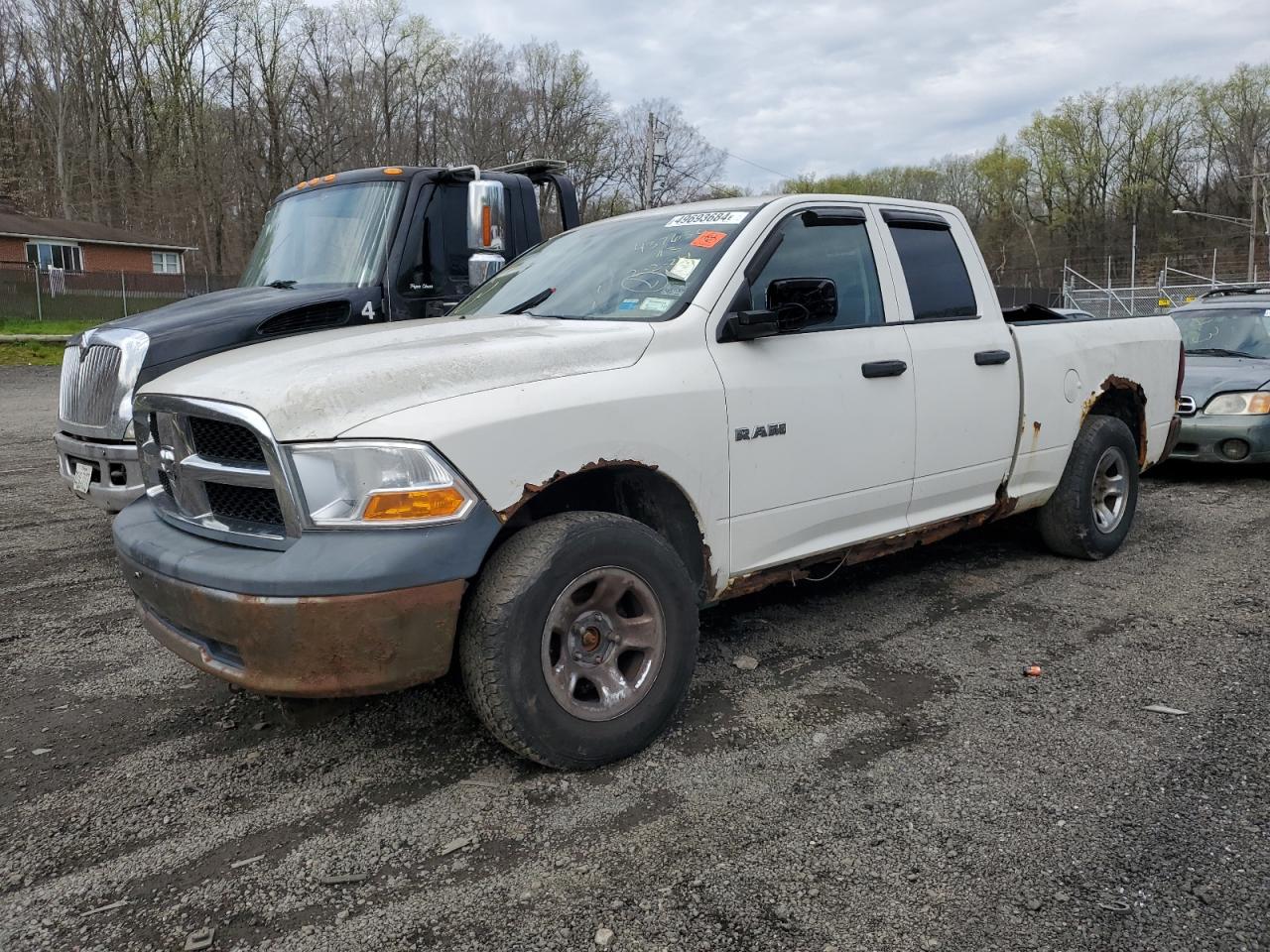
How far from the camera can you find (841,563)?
4.16m

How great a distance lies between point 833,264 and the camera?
410cm

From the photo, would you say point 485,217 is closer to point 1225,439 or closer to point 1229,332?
point 1225,439

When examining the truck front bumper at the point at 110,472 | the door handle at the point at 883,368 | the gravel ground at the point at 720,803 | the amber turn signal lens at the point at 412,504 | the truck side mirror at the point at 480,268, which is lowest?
the gravel ground at the point at 720,803

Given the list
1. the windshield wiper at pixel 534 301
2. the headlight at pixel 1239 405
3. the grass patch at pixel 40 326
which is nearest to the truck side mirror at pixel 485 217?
the windshield wiper at pixel 534 301

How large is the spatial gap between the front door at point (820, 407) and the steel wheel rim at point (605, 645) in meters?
0.55

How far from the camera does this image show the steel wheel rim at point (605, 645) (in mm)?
2979

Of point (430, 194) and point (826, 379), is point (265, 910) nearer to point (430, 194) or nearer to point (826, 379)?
point (826, 379)

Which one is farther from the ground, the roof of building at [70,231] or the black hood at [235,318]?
the roof of building at [70,231]

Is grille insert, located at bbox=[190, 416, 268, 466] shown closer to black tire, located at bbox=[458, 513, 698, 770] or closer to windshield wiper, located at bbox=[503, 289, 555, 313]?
black tire, located at bbox=[458, 513, 698, 770]

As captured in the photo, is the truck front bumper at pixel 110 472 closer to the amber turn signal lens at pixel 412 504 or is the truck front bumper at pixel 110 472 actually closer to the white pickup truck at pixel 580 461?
the white pickup truck at pixel 580 461

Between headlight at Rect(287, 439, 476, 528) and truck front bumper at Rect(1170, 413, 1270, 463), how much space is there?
714 cm

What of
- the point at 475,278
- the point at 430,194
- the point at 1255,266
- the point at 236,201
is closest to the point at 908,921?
A: the point at 475,278

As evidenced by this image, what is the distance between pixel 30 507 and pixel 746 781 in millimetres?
6336

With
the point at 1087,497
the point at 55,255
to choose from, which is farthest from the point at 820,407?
the point at 55,255
